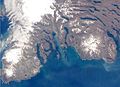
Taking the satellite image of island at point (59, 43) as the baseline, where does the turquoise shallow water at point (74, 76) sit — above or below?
below

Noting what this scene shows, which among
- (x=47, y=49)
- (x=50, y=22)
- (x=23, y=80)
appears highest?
(x=50, y=22)

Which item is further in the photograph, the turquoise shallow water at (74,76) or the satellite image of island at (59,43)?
the satellite image of island at (59,43)

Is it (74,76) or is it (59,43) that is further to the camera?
(59,43)

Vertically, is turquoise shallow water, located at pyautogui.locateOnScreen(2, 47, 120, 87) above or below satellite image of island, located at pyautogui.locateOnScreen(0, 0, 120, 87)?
below

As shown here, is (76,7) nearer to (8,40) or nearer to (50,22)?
(50,22)

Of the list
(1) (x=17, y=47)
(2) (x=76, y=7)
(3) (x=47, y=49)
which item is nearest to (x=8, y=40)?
(1) (x=17, y=47)

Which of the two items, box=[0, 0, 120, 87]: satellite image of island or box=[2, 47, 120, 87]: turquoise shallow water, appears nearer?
box=[2, 47, 120, 87]: turquoise shallow water

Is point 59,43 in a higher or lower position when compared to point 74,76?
higher

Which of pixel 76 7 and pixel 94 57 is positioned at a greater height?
pixel 76 7
